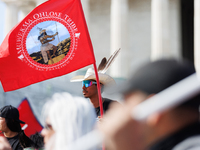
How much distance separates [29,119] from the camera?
9312 mm

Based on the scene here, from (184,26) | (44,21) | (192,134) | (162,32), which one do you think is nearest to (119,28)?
(162,32)

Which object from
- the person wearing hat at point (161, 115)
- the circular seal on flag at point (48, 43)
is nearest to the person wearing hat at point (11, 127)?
the circular seal on flag at point (48, 43)

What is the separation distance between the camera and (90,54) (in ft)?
20.7

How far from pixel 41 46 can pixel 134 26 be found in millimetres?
38721

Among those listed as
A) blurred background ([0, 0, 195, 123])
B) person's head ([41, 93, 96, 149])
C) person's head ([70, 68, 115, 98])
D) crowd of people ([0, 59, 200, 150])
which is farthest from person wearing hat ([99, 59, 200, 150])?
blurred background ([0, 0, 195, 123])

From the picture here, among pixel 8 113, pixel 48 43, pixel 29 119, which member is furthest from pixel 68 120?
pixel 29 119

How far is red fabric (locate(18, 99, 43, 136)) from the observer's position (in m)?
9.13

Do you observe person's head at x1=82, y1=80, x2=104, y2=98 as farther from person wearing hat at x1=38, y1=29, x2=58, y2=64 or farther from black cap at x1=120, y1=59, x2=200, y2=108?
black cap at x1=120, y1=59, x2=200, y2=108

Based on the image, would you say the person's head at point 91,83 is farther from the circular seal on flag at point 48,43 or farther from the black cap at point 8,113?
the black cap at point 8,113

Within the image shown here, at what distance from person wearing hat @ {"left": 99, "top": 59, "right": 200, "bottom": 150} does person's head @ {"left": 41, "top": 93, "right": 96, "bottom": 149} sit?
969 millimetres

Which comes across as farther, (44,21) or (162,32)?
(162,32)

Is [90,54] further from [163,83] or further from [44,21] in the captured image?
[163,83]

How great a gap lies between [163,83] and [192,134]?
36 centimetres

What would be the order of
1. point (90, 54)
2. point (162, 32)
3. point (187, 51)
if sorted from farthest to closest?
point (187, 51) < point (162, 32) < point (90, 54)
